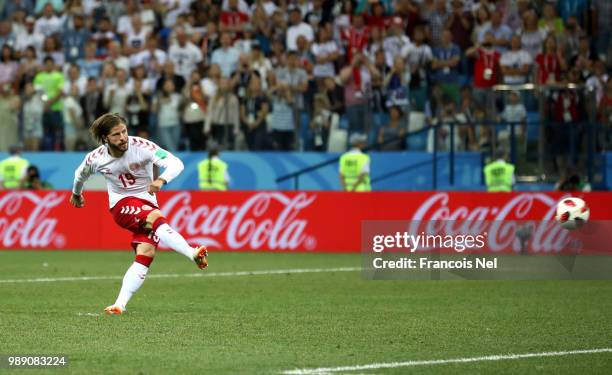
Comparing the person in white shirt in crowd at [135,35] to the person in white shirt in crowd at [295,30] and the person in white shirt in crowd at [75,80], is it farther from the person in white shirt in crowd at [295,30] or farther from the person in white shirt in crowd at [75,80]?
the person in white shirt in crowd at [295,30]

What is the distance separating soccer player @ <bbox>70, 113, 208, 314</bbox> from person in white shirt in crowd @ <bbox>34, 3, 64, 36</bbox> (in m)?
16.3

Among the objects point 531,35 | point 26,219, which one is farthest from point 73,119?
point 531,35

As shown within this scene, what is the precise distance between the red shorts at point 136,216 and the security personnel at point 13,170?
13623 millimetres

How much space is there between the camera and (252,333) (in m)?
10.4

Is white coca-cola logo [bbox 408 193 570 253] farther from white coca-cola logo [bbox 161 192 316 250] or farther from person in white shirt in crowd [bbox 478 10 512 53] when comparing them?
person in white shirt in crowd [bbox 478 10 512 53]

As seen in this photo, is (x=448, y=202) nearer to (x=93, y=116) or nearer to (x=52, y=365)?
(x=93, y=116)

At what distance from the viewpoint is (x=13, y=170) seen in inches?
981

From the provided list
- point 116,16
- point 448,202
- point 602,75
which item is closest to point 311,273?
point 448,202

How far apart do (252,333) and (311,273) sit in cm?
736

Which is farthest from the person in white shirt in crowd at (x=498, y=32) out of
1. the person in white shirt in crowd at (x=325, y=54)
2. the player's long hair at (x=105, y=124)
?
the player's long hair at (x=105, y=124)

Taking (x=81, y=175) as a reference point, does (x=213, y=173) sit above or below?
below

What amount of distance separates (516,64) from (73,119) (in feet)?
29.5

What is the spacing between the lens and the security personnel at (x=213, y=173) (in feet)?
79.1

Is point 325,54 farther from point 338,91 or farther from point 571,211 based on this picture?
point 571,211
